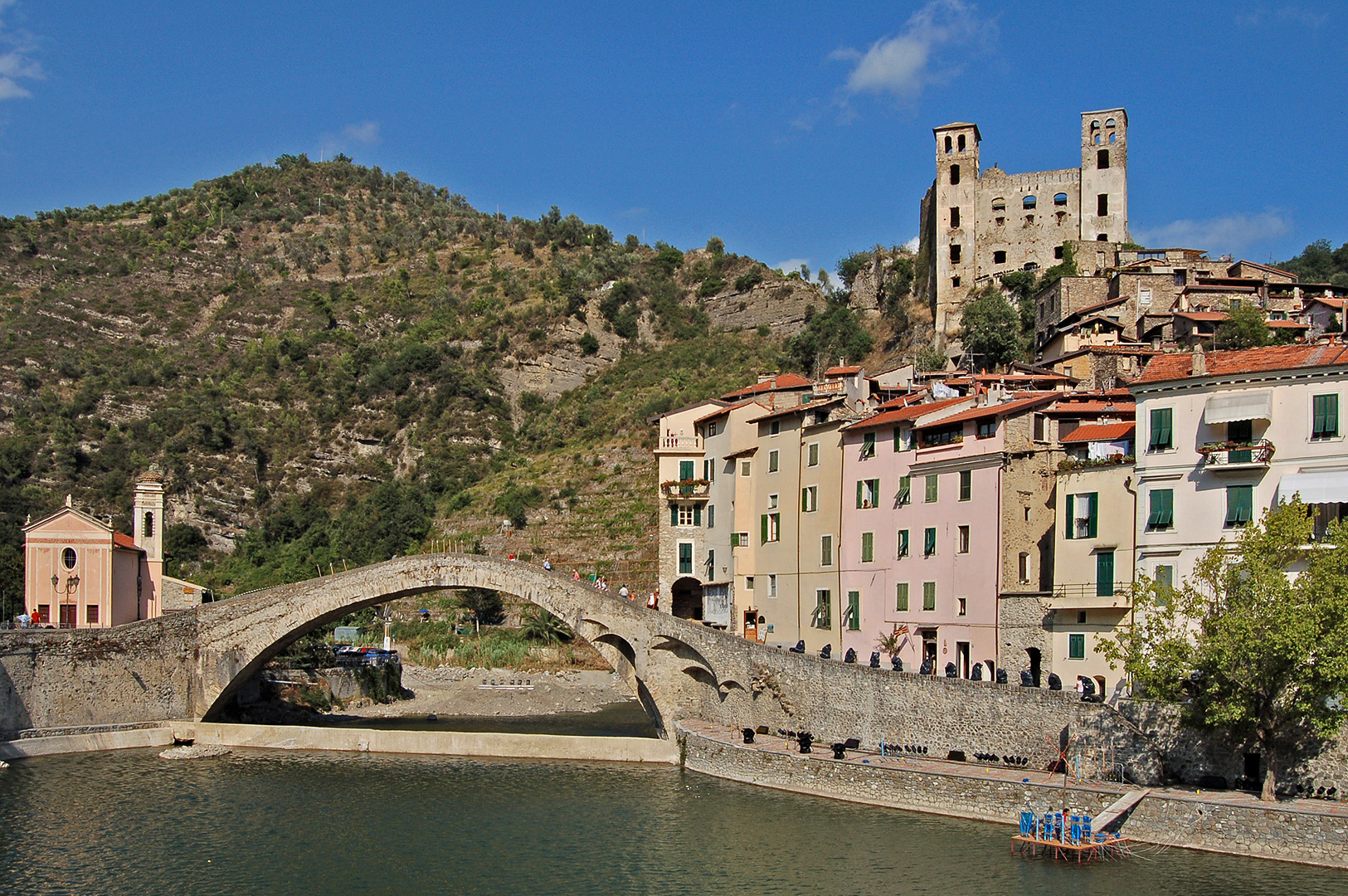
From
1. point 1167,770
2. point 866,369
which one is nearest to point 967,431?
point 1167,770

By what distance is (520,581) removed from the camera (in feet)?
148

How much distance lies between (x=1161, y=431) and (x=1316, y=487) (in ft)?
12.4

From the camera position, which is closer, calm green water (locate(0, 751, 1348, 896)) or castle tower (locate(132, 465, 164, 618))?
calm green water (locate(0, 751, 1348, 896))

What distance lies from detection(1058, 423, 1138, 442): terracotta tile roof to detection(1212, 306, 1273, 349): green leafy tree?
12.2 m

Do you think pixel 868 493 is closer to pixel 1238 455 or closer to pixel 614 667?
pixel 614 667

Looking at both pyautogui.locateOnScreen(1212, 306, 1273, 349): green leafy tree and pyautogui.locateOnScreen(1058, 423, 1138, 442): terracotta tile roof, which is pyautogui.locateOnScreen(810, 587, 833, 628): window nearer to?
pyautogui.locateOnScreen(1058, 423, 1138, 442): terracotta tile roof

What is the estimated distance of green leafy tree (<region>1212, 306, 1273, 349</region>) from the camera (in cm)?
4431

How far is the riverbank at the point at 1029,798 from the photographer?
2550 cm

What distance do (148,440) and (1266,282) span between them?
68653 mm

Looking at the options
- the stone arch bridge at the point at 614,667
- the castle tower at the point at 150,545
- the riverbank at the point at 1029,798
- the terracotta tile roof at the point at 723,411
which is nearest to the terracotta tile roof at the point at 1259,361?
the stone arch bridge at the point at 614,667

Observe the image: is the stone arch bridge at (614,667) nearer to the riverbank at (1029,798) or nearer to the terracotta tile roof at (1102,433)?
the riverbank at (1029,798)

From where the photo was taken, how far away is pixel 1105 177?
66.2m

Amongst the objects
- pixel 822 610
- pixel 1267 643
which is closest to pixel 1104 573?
pixel 1267 643

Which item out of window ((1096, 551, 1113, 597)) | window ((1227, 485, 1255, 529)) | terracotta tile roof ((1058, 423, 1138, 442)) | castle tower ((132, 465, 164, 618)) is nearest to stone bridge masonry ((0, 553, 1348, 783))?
window ((1096, 551, 1113, 597))
